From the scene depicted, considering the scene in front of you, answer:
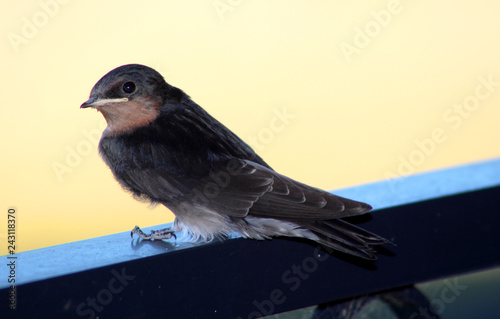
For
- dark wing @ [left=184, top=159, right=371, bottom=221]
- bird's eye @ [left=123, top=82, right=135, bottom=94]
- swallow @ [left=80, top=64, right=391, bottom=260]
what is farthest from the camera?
bird's eye @ [left=123, top=82, right=135, bottom=94]

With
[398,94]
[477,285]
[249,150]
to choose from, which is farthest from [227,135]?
[398,94]

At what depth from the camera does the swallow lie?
8.62ft

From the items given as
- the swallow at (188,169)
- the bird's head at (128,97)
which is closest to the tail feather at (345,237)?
the swallow at (188,169)

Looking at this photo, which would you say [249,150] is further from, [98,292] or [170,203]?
[98,292]

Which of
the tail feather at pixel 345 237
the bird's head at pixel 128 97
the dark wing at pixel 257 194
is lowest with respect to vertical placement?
the tail feather at pixel 345 237

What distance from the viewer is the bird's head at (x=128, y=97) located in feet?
8.80

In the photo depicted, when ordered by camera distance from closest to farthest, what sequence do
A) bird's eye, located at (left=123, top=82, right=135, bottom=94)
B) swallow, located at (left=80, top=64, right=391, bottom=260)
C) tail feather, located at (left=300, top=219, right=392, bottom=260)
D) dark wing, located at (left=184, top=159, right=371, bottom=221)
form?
1. tail feather, located at (left=300, top=219, right=392, bottom=260)
2. dark wing, located at (left=184, top=159, right=371, bottom=221)
3. swallow, located at (left=80, top=64, right=391, bottom=260)
4. bird's eye, located at (left=123, top=82, right=135, bottom=94)

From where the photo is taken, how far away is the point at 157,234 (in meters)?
2.64

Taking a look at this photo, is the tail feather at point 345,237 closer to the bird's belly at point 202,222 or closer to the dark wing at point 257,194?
the dark wing at point 257,194

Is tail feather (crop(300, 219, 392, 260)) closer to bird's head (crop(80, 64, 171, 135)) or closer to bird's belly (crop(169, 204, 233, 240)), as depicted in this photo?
bird's belly (crop(169, 204, 233, 240))

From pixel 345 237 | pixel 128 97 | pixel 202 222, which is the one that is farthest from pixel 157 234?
pixel 345 237

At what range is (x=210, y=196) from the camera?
274 cm

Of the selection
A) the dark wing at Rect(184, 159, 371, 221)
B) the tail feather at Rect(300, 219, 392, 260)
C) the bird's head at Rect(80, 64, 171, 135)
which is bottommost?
the tail feather at Rect(300, 219, 392, 260)

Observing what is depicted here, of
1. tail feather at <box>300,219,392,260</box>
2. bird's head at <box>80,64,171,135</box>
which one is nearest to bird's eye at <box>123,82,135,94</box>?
bird's head at <box>80,64,171,135</box>
